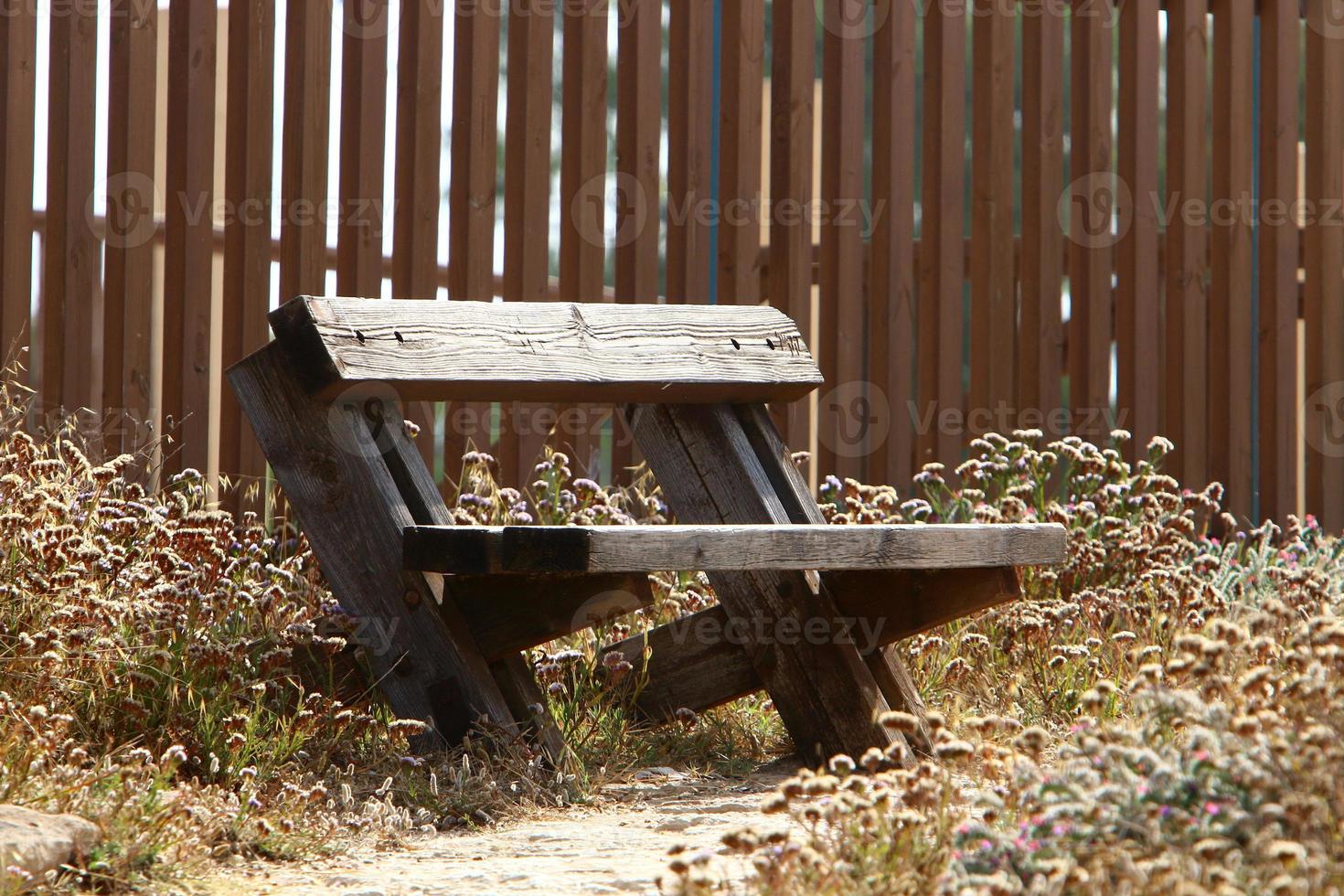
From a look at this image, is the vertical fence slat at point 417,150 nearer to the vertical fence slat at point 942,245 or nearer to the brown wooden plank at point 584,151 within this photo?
the brown wooden plank at point 584,151

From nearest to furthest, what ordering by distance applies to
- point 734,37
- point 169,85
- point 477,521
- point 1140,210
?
point 477,521
point 169,85
point 734,37
point 1140,210

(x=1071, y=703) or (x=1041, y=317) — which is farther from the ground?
(x=1041, y=317)

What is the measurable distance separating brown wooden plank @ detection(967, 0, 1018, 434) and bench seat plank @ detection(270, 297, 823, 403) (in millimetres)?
2071

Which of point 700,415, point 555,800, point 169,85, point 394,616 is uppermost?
point 169,85

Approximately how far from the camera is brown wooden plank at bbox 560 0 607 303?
4.67 meters

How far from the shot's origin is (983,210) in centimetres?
508

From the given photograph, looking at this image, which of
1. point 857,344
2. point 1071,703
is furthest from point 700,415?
point 857,344

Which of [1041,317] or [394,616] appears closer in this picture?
[394,616]

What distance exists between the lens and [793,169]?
4.87m

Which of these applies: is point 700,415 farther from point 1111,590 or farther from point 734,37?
point 734,37

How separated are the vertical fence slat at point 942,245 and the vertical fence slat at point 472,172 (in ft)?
5.20

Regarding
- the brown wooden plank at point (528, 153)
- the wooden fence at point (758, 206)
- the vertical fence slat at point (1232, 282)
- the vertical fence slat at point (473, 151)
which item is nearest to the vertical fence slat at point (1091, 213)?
the wooden fence at point (758, 206)

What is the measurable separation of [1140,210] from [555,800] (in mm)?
3740

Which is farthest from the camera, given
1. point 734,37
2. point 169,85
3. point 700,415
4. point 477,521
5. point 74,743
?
point 734,37
